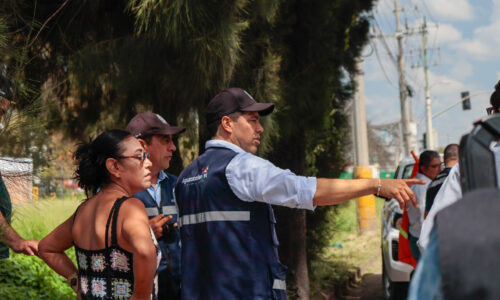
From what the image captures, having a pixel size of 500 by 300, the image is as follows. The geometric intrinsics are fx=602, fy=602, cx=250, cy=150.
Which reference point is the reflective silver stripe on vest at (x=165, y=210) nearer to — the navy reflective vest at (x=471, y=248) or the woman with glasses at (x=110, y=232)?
the woman with glasses at (x=110, y=232)

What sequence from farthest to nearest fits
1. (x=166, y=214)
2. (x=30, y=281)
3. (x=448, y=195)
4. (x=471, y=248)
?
(x=30, y=281), (x=166, y=214), (x=448, y=195), (x=471, y=248)

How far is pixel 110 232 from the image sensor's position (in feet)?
9.02

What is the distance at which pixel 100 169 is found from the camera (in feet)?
9.93

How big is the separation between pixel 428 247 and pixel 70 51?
4629mm

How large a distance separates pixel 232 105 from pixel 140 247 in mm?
1021

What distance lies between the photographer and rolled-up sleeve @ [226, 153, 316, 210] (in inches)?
109

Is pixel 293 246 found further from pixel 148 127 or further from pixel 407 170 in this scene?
pixel 148 127

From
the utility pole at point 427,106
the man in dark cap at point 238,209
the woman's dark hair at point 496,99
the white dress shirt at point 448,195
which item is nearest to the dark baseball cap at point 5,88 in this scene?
the man in dark cap at point 238,209

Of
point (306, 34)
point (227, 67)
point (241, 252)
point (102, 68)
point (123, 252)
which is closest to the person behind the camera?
point (123, 252)

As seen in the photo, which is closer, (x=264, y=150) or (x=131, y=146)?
(x=131, y=146)

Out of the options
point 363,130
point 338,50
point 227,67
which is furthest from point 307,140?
point 363,130

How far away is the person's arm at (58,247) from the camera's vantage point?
10.3ft

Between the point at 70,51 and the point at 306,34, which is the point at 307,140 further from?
the point at 70,51

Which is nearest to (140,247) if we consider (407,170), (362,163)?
(407,170)
